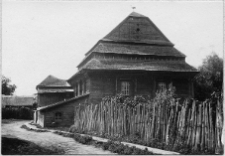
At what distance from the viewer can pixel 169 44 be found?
2662 centimetres

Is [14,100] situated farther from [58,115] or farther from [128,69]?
[128,69]

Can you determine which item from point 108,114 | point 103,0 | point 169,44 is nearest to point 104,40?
point 169,44

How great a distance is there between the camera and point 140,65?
2392 centimetres

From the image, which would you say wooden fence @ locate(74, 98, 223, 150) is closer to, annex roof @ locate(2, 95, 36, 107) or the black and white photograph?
the black and white photograph

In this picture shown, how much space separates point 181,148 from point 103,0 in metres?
7.30

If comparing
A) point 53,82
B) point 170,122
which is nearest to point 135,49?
point 170,122

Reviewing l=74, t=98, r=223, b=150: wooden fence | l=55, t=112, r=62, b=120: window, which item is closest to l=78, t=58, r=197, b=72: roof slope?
l=55, t=112, r=62, b=120: window

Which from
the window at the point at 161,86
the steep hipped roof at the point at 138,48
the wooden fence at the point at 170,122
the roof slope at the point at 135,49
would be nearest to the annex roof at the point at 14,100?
the wooden fence at the point at 170,122

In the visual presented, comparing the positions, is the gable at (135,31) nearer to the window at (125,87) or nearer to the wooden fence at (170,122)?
the window at (125,87)

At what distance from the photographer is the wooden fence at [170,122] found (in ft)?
33.2

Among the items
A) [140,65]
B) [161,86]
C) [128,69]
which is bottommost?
[161,86]

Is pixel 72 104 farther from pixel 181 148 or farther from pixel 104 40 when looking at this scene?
pixel 181 148

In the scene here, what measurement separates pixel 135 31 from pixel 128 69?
199 inches

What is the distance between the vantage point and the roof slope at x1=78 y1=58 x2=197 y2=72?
22609mm
